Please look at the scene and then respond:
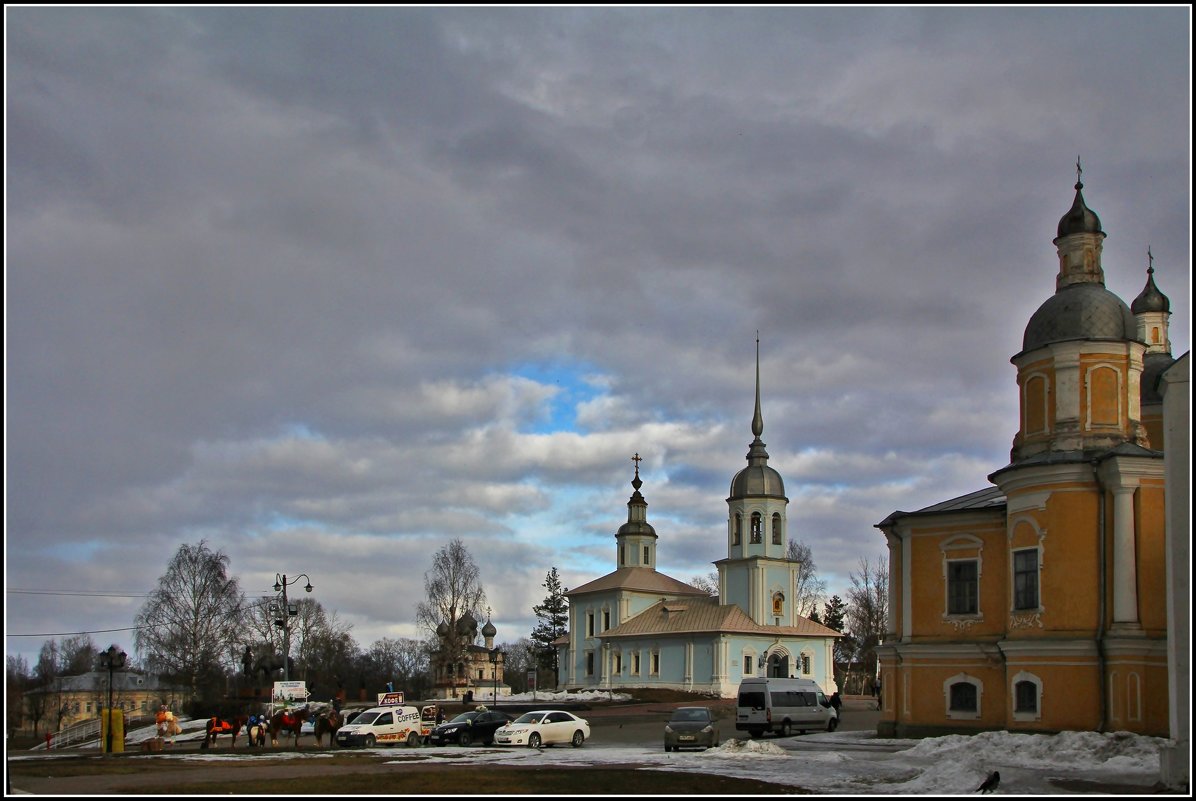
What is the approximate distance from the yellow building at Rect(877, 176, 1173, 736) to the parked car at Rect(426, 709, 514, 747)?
11.9 m

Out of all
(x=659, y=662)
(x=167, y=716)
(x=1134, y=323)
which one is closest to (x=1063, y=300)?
(x=1134, y=323)

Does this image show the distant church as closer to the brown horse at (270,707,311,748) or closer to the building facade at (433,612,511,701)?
the building facade at (433,612,511,701)

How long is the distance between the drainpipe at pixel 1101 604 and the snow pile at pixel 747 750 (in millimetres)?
8427

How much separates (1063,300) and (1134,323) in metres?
2.09

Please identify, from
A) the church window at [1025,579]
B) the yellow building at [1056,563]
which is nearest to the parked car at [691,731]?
the yellow building at [1056,563]

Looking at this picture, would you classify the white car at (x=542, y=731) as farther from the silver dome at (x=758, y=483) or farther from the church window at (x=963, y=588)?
the silver dome at (x=758, y=483)

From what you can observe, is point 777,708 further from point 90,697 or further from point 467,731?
point 90,697

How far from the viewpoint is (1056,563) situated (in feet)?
107

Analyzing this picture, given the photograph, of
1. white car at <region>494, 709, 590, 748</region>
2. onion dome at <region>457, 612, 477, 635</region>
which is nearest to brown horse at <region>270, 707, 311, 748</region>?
white car at <region>494, 709, 590, 748</region>

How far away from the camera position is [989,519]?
35.5 metres

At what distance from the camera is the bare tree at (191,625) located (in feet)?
223

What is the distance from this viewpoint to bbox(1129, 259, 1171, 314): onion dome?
4491 centimetres

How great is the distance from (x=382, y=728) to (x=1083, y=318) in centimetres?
2383

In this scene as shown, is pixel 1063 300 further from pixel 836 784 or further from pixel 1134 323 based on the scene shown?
pixel 836 784
